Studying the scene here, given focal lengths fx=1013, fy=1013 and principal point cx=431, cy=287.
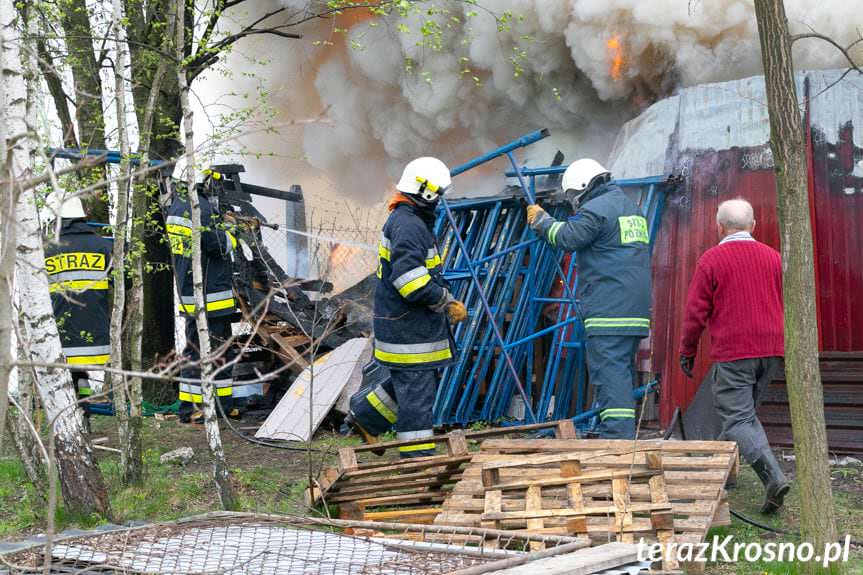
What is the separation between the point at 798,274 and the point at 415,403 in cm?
288

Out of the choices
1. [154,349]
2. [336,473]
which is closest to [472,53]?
[154,349]

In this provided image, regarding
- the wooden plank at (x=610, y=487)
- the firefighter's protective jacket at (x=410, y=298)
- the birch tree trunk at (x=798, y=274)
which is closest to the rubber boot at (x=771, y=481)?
the wooden plank at (x=610, y=487)

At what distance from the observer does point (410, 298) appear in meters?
6.60

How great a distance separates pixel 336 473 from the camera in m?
5.93

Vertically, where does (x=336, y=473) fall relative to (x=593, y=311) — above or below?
below

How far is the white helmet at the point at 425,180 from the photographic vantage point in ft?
22.1

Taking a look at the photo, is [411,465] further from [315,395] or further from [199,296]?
[315,395]

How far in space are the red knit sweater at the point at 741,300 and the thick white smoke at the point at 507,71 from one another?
2.91 metres

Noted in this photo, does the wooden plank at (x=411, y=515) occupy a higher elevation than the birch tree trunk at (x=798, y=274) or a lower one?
lower

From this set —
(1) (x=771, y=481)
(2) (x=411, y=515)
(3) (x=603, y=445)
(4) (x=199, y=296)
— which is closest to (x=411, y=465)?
(2) (x=411, y=515)

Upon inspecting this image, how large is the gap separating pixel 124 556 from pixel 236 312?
17.4 feet

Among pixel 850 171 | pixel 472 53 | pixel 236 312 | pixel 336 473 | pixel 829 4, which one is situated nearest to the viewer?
pixel 336 473

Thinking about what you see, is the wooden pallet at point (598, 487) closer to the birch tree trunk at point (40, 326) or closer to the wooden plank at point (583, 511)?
the wooden plank at point (583, 511)

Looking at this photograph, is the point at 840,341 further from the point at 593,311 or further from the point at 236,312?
the point at 236,312
